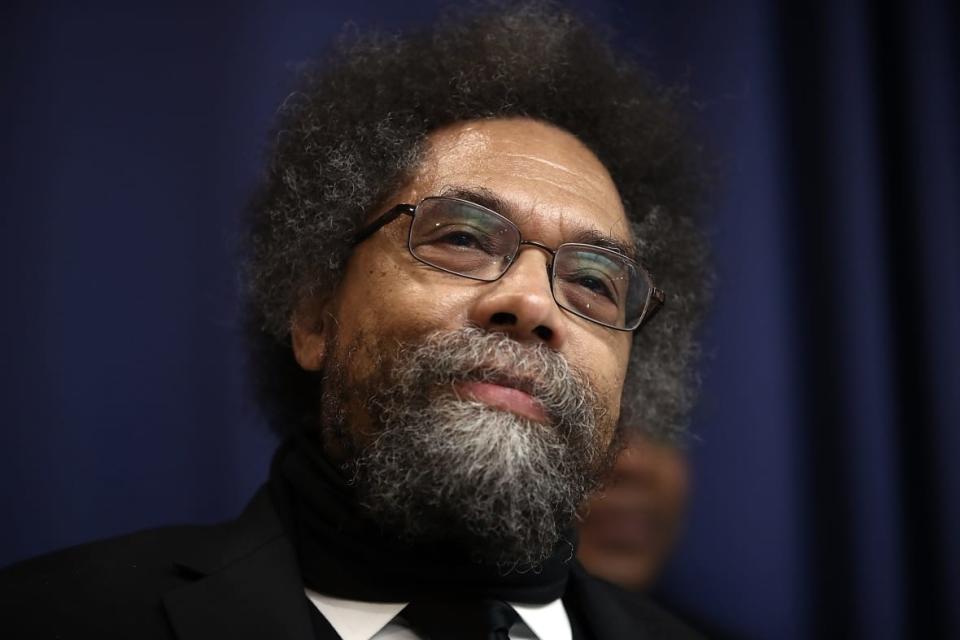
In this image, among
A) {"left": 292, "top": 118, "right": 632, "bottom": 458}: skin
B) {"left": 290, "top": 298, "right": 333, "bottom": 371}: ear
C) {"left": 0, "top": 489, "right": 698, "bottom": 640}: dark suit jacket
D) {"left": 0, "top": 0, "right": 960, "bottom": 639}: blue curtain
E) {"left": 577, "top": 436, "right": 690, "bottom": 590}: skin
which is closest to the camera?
{"left": 0, "top": 489, "right": 698, "bottom": 640}: dark suit jacket

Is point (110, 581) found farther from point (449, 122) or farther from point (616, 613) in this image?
point (449, 122)

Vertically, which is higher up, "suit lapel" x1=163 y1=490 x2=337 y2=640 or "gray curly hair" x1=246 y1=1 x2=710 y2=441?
"gray curly hair" x1=246 y1=1 x2=710 y2=441

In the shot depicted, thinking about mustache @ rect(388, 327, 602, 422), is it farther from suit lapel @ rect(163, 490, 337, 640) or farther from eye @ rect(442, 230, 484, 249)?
suit lapel @ rect(163, 490, 337, 640)

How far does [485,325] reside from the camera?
1.31 meters

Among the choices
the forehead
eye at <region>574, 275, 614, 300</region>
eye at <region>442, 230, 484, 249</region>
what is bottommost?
eye at <region>574, 275, 614, 300</region>

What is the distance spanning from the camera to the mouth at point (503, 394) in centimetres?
125

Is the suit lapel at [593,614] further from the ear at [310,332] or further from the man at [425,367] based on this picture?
the ear at [310,332]

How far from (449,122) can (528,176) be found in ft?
0.85

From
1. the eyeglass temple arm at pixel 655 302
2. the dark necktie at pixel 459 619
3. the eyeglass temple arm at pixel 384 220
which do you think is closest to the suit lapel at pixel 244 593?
the dark necktie at pixel 459 619

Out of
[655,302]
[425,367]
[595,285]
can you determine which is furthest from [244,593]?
[655,302]

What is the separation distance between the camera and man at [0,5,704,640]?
49.5 inches

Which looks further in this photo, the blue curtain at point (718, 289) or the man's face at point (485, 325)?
the blue curtain at point (718, 289)

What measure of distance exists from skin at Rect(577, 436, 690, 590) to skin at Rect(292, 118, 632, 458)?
72 cm

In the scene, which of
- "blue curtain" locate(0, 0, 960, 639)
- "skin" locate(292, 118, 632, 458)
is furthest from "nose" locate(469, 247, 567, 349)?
"blue curtain" locate(0, 0, 960, 639)
